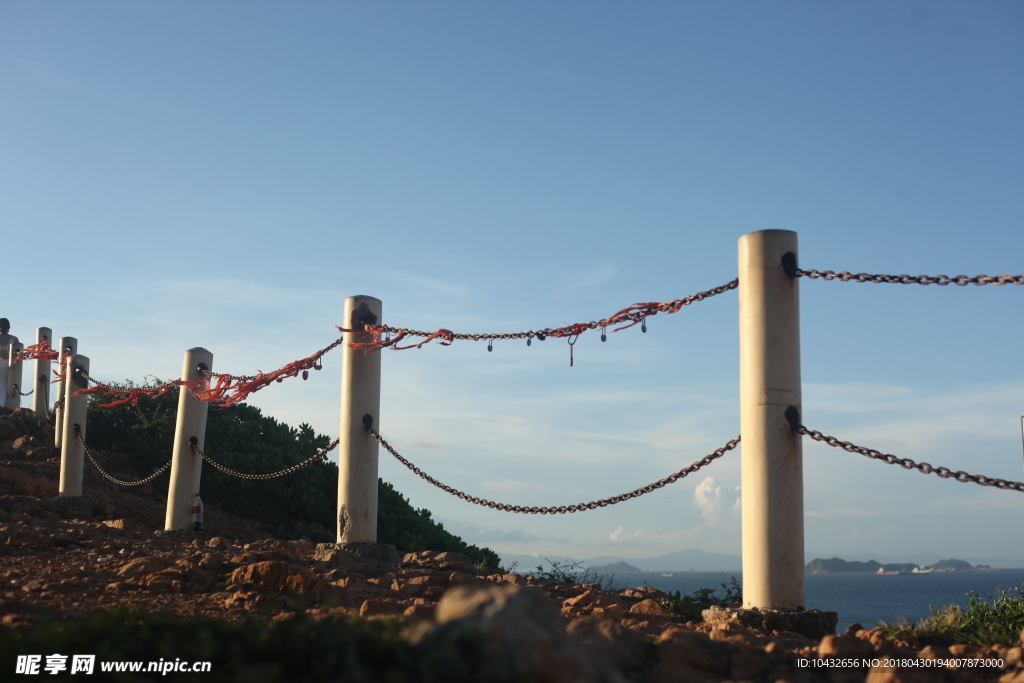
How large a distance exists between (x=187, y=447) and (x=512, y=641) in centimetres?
806

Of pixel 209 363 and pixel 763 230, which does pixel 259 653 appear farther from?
pixel 209 363

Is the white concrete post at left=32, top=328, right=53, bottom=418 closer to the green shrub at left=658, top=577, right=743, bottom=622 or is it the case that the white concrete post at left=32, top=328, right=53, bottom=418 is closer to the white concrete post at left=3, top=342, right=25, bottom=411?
the white concrete post at left=3, top=342, right=25, bottom=411

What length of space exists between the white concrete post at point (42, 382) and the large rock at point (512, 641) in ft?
51.4

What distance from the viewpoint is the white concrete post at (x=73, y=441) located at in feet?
36.9

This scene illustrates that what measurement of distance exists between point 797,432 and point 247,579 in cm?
342

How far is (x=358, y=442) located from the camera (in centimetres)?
741

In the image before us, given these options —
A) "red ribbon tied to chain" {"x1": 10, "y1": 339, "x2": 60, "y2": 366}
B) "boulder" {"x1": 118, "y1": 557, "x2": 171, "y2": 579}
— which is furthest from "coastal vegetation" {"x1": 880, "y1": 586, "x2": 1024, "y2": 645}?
"red ribbon tied to chain" {"x1": 10, "y1": 339, "x2": 60, "y2": 366}

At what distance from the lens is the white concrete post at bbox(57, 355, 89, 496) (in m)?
11.2

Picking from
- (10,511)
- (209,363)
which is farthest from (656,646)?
(10,511)

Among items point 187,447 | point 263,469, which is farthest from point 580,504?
point 263,469

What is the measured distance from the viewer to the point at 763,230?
5.12 m

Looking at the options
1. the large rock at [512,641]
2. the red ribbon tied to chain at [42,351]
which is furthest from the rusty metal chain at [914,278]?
the red ribbon tied to chain at [42,351]

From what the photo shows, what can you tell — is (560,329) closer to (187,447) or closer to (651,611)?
(651,611)

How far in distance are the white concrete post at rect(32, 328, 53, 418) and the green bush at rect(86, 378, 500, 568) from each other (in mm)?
1133
